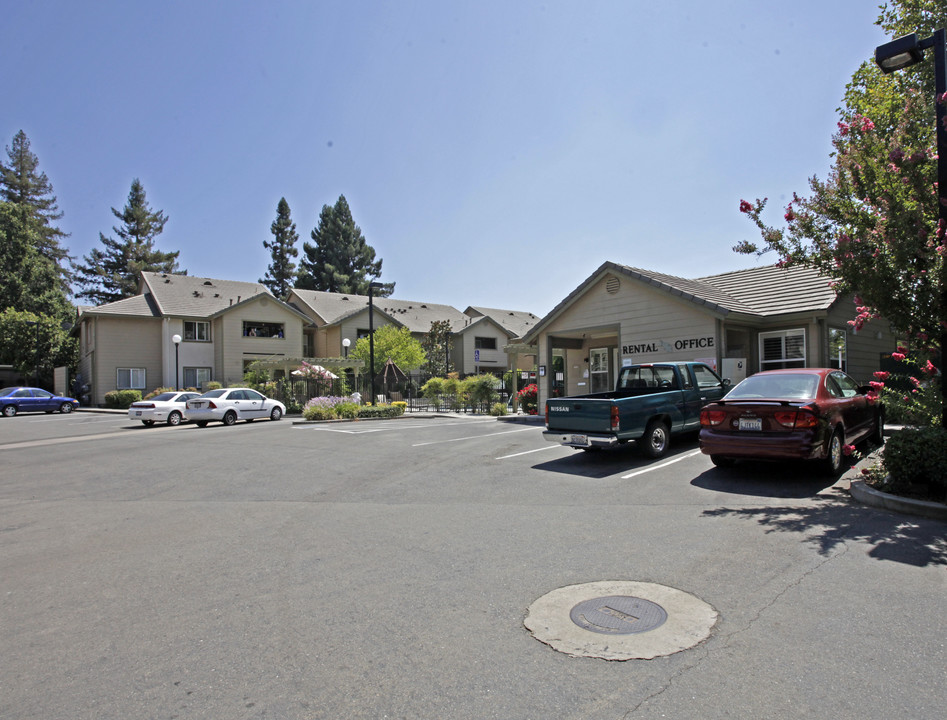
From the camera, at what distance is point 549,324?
21.1m

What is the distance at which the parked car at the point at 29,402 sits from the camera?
3216 centimetres

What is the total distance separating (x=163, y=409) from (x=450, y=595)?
21.1 m

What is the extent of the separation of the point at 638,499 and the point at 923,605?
3749mm

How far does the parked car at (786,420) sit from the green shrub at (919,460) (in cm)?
106

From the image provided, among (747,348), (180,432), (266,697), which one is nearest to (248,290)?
(180,432)

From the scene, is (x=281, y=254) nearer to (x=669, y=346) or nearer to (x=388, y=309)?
(x=388, y=309)

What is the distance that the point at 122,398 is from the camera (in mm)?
35188

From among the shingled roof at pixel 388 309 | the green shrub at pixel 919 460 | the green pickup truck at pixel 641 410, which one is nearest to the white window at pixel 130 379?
the shingled roof at pixel 388 309

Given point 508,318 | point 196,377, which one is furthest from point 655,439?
point 508,318

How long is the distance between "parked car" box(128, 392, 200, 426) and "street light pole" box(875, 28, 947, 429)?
22.6 meters

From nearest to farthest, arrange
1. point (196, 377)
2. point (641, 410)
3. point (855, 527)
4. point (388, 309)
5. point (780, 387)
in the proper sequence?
point (855, 527) → point (780, 387) → point (641, 410) → point (196, 377) → point (388, 309)

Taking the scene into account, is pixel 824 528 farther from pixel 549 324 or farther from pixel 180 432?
pixel 180 432

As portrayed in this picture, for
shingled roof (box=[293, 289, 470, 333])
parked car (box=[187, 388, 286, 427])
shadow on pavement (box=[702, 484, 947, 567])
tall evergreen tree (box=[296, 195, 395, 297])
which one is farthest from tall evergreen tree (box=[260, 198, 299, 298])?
shadow on pavement (box=[702, 484, 947, 567])

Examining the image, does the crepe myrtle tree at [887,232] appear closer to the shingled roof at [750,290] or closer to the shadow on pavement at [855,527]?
the shadow on pavement at [855,527]
